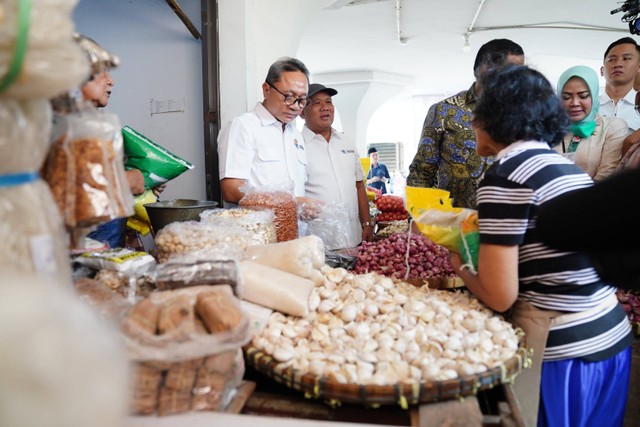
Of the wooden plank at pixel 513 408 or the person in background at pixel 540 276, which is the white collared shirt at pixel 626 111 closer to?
the person in background at pixel 540 276

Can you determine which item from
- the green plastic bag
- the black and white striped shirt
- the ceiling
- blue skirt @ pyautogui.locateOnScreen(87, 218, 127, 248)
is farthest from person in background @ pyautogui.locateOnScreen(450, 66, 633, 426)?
the ceiling

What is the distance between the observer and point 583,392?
1439 millimetres

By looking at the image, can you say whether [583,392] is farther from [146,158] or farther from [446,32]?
[446,32]

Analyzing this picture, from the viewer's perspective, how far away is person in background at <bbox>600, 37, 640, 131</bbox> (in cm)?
348

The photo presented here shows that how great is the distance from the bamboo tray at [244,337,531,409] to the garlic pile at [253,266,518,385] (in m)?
0.02

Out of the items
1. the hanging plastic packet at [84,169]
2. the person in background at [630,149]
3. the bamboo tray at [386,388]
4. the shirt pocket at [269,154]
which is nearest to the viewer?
the hanging plastic packet at [84,169]

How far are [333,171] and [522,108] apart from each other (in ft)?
6.23

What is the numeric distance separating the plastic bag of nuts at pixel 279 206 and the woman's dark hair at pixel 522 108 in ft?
3.12

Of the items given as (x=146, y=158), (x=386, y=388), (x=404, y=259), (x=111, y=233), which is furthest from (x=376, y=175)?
(x=386, y=388)

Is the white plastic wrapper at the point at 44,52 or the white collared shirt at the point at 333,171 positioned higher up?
the white plastic wrapper at the point at 44,52

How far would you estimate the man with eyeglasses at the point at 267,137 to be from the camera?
2459mm

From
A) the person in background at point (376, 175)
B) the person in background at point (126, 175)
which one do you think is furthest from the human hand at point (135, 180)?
the person in background at point (376, 175)

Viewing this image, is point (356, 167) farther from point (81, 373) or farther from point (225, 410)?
point (81, 373)

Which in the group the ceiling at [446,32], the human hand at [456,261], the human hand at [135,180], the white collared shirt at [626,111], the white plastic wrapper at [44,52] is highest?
the ceiling at [446,32]
